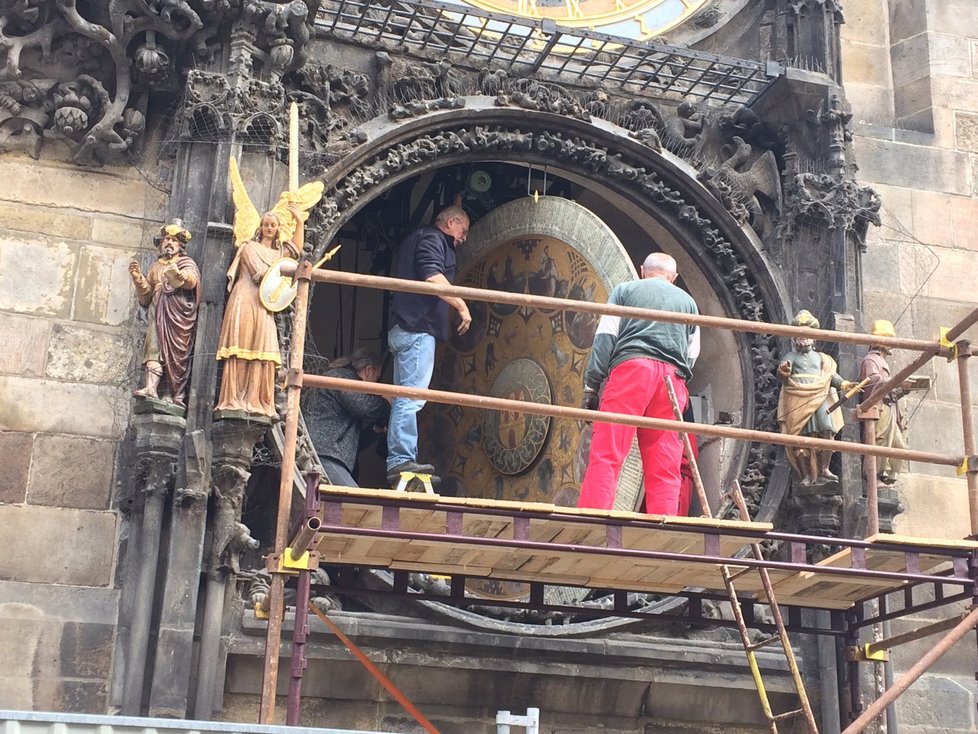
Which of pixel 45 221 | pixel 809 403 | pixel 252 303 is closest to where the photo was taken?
pixel 252 303

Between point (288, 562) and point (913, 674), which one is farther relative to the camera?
point (913, 674)

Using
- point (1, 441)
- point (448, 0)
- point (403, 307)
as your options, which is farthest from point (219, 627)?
point (448, 0)

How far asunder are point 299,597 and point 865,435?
366cm

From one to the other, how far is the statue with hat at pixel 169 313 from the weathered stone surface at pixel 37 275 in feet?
1.69

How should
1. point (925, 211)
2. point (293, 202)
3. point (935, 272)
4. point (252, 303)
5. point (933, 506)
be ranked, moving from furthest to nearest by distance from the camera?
1. point (925, 211)
2. point (935, 272)
3. point (933, 506)
4. point (293, 202)
5. point (252, 303)

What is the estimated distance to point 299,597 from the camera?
7.91 m

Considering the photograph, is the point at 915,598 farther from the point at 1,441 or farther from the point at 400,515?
the point at 1,441

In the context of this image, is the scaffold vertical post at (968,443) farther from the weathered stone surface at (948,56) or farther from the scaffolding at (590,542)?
the weathered stone surface at (948,56)

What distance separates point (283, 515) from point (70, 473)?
7.37ft

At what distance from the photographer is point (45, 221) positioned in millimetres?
10320

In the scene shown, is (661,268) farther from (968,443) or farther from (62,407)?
(62,407)

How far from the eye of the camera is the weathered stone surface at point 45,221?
33.7 ft

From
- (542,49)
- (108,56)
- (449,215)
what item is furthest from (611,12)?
(108,56)

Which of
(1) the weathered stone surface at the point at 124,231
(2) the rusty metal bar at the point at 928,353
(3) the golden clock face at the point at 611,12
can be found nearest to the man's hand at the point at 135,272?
(1) the weathered stone surface at the point at 124,231
